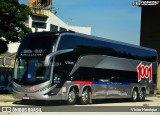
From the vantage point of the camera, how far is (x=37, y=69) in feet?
74.2

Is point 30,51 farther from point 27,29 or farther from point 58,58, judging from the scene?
point 27,29

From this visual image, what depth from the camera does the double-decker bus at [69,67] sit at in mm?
22562

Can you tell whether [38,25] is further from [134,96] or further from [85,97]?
[85,97]

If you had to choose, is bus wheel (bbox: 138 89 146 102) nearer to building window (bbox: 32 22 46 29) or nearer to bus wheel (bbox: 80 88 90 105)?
bus wheel (bbox: 80 88 90 105)

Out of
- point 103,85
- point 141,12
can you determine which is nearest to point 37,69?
point 103,85

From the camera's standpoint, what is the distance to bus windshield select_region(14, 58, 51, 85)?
22.5m

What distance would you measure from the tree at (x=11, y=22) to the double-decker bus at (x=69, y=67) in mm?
9047

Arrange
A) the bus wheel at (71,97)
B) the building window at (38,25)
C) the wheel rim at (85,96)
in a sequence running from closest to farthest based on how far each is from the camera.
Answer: the bus wheel at (71,97) → the wheel rim at (85,96) → the building window at (38,25)

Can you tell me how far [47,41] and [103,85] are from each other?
5.51 m

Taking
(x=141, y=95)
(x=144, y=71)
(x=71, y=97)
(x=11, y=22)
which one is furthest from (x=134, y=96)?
(x=11, y=22)

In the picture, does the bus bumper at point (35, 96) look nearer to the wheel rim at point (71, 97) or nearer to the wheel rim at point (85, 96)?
the wheel rim at point (71, 97)

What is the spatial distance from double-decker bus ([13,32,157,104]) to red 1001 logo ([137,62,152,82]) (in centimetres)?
202

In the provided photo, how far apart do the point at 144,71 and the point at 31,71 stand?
1140 centimetres
